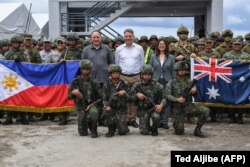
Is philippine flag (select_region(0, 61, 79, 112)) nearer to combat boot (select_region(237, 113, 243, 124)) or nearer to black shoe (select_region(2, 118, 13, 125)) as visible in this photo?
black shoe (select_region(2, 118, 13, 125))

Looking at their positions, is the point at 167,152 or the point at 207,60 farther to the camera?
the point at 207,60

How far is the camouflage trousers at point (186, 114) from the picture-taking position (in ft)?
26.7

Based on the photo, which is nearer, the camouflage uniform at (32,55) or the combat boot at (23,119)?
the combat boot at (23,119)

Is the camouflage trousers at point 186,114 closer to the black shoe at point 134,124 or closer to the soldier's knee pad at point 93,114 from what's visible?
the black shoe at point 134,124

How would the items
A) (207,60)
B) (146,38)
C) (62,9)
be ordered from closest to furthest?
(207,60)
(146,38)
(62,9)

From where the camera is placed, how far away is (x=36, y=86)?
31.7 feet

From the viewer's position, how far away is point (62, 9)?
2273 centimetres

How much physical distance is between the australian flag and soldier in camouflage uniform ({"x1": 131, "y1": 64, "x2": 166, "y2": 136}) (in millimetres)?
1578

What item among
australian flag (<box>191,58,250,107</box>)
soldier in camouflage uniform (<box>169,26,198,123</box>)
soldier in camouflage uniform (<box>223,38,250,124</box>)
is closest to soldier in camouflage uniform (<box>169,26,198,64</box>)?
soldier in camouflage uniform (<box>169,26,198,123</box>)

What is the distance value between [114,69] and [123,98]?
59 centimetres

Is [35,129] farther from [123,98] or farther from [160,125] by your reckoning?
[160,125]

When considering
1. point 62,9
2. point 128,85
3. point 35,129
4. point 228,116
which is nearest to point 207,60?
point 228,116

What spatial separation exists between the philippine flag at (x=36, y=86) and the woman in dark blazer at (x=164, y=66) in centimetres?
181

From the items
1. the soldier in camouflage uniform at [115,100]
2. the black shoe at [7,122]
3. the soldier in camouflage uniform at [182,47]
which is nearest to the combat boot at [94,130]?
the soldier in camouflage uniform at [115,100]
